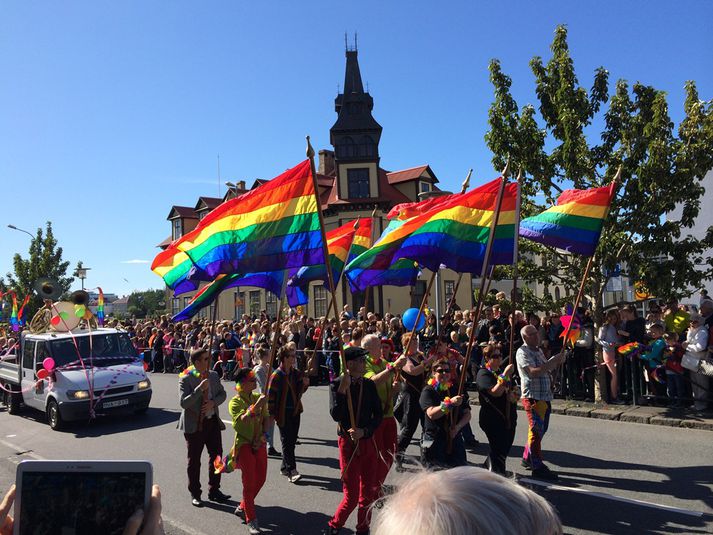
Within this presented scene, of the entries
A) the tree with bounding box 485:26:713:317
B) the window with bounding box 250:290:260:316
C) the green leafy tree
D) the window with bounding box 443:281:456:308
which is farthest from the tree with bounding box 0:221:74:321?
the green leafy tree

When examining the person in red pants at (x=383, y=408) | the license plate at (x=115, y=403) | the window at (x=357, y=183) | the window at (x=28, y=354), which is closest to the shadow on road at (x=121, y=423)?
the license plate at (x=115, y=403)

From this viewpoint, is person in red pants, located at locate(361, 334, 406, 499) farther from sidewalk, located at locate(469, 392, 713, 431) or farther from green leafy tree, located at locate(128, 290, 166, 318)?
green leafy tree, located at locate(128, 290, 166, 318)

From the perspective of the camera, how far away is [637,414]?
422 inches

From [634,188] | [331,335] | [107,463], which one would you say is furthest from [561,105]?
[107,463]

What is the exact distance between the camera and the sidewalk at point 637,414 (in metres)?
10.0

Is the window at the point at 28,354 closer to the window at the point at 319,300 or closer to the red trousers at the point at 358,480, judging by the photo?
the red trousers at the point at 358,480

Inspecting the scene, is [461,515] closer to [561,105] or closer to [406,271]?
[406,271]

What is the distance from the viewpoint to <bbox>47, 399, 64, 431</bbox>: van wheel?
12.5 m

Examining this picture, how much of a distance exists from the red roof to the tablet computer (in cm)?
4437

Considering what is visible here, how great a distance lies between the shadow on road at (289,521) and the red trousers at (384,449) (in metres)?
0.95

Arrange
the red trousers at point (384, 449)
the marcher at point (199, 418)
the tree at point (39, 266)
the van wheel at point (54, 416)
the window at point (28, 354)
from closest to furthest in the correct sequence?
the red trousers at point (384, 449) < the marcher at point (199, 418) < the van wheel at point (54, 416) < the window at point (28, 354) < the tree at point (39, 266)

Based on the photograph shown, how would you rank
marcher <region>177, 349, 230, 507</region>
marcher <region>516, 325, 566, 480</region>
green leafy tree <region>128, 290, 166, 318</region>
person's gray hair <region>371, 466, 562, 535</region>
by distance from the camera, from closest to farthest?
person's gray hair <region>371, 466, 562, 535</region> < marcher <region>177, 349, 230, 507</region> < marcher <region>516, 325, 566, 480</region> < green leafy tree <region>128, 290, 166, 318</region>

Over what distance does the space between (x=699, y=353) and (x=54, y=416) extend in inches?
488

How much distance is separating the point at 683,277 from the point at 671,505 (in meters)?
6.32
